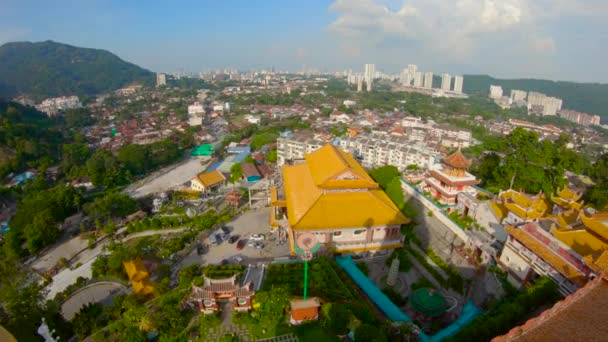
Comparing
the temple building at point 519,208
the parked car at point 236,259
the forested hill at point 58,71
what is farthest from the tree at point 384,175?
the forested hill at point 58,71

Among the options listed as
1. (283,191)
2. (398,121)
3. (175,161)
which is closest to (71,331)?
(283,191)

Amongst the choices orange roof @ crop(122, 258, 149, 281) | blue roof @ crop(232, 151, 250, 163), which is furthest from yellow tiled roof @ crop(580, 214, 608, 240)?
blue roof @ crop(232, 151, 250, 163)

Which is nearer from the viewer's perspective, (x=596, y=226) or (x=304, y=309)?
(x=304, y=309)

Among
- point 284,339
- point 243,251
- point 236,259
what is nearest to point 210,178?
point 243,251

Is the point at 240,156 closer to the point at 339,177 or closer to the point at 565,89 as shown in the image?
the point at 339,177

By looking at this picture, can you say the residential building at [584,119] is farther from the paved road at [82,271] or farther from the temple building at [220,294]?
the temple building at [220,294]

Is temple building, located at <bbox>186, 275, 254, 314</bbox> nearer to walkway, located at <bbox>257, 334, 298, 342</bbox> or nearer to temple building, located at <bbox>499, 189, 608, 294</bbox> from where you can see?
walkway, located at <bbox>257, 334, 298, 342</bbox>
